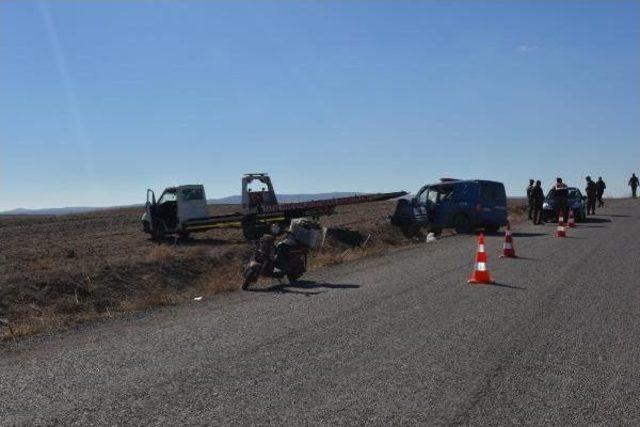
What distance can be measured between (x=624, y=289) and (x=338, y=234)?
1766 centimetres

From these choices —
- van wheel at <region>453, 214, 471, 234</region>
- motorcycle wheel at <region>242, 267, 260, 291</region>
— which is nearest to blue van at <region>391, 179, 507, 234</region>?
van wheel at <region>453, 214, 471, 234</region>

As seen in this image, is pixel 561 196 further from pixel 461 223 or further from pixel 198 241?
pixel 198 241

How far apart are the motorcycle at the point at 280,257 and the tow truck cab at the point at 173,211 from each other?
16.4 meters

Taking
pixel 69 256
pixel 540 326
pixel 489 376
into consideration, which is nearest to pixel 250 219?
pixel 69 256

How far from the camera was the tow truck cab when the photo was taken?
2959 centimetres

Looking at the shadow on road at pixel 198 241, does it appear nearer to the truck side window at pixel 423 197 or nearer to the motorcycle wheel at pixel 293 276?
the truck side window at pixel 423 197

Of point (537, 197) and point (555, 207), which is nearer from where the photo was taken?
point (537, 197)

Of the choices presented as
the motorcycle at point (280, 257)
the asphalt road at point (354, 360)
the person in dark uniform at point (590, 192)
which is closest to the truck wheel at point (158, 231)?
the motorcycle at point (280, 257)

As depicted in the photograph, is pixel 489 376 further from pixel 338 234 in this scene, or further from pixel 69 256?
pixel 338 234

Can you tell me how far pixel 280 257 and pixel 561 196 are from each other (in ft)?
60.6

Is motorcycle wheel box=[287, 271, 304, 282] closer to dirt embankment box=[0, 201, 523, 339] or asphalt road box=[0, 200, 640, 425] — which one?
dirt embankment box=[0, 201, 523, 339]

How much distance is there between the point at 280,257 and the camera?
526 inches

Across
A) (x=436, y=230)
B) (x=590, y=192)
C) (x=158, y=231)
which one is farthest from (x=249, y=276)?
(x=590, y=192)

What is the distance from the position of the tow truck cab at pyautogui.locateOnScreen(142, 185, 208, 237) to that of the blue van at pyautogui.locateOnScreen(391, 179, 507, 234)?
9174mm
